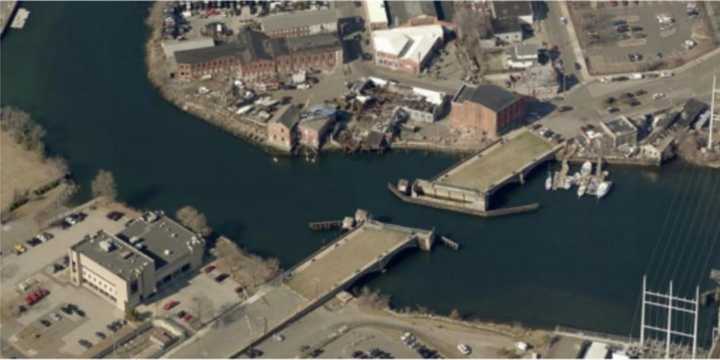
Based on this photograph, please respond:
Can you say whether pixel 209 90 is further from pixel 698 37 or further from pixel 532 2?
pixel 698 37

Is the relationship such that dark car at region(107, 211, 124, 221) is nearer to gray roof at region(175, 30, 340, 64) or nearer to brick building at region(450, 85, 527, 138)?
gray roof at region(175, 30, 340, 64)

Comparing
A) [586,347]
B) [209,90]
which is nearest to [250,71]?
[209,90]

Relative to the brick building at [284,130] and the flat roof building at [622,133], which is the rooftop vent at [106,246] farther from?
the flat roof building at [622,133]

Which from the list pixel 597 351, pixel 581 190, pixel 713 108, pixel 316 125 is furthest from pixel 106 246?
pixel 713 108

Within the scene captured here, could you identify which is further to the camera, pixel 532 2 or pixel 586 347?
pixel 532 2

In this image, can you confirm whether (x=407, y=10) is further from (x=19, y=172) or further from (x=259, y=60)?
(x=19, y=172)

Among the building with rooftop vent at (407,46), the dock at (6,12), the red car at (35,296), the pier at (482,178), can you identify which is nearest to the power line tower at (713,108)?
the pier at (482,178)
